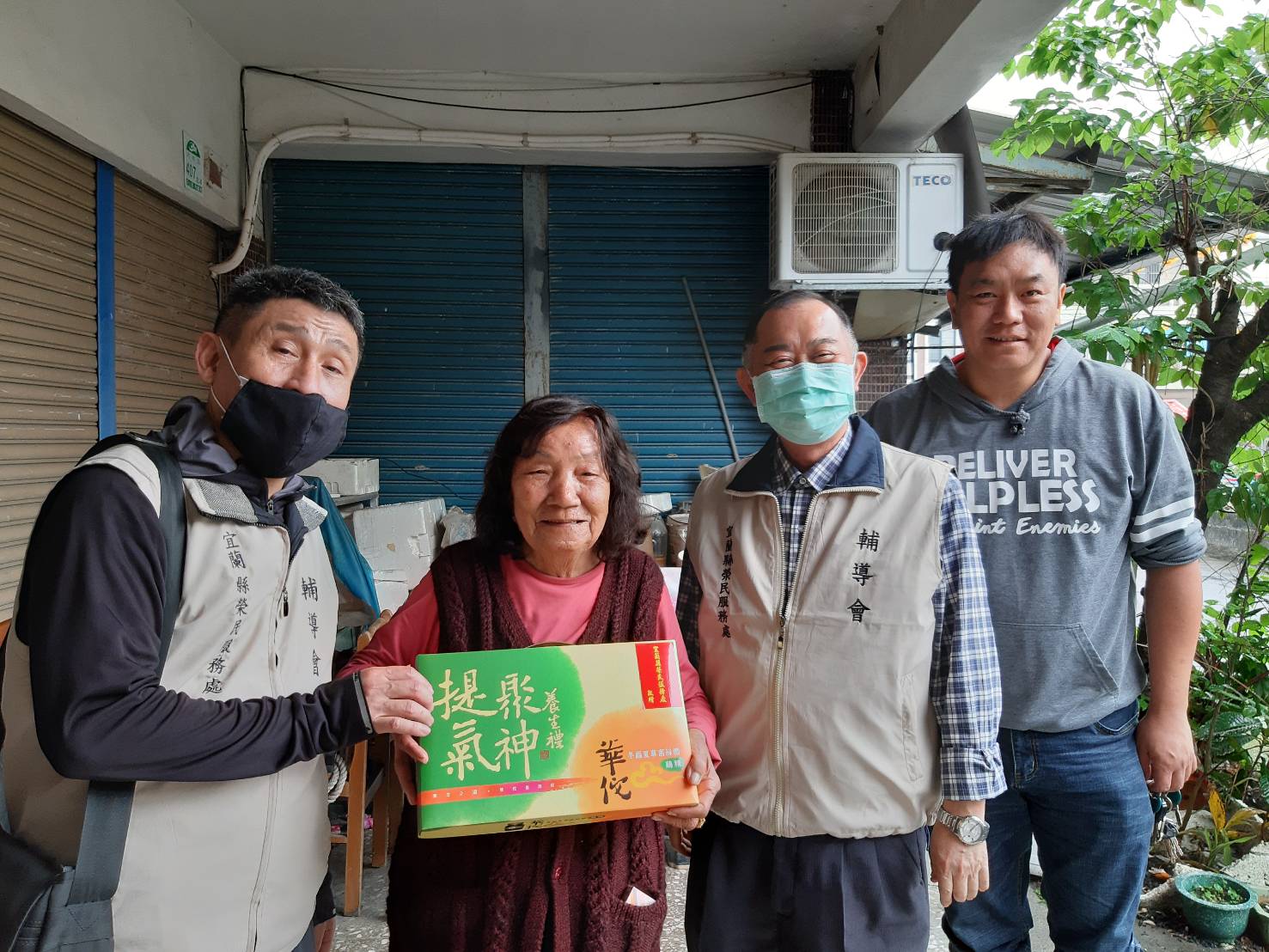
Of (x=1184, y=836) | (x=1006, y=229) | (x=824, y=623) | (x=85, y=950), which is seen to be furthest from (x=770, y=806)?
(x=1184, y=836)

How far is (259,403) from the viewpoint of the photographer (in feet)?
4.70

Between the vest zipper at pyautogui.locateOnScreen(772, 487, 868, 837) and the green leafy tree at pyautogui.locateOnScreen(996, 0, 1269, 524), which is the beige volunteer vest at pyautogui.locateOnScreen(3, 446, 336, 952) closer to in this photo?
the vest zipper at pyautogui.locateOnScreen(772, 487, 868, 837)

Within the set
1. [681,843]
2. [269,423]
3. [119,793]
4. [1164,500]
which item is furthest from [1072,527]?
[119,793]

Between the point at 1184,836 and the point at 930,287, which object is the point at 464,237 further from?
the point at 1184,836

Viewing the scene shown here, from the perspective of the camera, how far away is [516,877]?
1.44 metres

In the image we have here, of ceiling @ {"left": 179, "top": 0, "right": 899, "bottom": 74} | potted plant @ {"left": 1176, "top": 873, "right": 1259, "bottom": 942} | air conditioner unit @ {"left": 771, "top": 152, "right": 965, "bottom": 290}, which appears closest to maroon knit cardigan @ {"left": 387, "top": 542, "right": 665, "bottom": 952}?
potted plant @ {"left": 1176, "top": 873, "right": 1259, "bottom": 942}

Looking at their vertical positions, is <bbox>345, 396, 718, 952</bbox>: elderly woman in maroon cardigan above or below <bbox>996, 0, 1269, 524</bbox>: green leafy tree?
below

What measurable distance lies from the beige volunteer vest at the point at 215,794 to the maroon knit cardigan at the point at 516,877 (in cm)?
22

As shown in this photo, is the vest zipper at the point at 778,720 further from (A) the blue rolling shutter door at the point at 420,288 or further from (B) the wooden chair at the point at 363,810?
(A) the blue rolling shutter door at the point at 420,288

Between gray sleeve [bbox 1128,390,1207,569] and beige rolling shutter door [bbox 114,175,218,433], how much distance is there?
4.61 metres

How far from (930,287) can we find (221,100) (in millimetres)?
4718

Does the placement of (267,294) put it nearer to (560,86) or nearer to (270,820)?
Result: (270,820)

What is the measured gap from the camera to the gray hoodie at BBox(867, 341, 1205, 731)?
1.80m

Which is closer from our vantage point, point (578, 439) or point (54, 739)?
point (54, 739)
